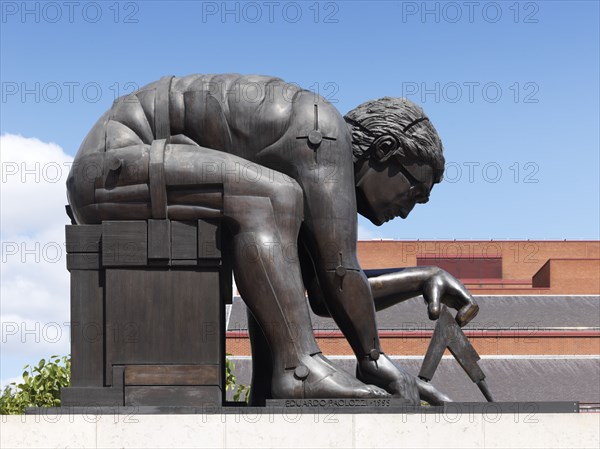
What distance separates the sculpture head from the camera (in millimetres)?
8227

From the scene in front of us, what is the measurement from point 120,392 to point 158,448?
1.89 feet

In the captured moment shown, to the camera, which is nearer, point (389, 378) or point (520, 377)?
point (389, 378)

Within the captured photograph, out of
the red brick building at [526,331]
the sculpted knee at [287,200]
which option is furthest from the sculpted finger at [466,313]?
the red brick building at [526,331]

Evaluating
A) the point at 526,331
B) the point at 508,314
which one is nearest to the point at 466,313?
the point at 526,331

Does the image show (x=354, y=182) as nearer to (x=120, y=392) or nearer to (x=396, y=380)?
(x=396, y=380)

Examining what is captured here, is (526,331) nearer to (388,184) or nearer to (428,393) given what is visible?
(428,393)

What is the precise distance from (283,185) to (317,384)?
1.37 meters

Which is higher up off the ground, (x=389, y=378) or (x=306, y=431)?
(x=389, y=378)

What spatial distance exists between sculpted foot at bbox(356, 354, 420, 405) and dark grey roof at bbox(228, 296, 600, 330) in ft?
84.6

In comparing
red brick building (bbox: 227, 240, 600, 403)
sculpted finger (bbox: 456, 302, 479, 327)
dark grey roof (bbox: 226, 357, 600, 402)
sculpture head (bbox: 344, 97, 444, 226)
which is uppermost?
sculpture head (bbox: 344, 97, 444, 226)

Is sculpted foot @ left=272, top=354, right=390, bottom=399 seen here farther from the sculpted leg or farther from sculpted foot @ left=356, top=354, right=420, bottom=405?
sculpted foot @ left=356, top=354, right=420, bottom=405

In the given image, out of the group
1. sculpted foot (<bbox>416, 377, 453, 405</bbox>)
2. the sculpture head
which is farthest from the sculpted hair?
sculpted foot (<bbox>416, 377, 453, 405</bbox>)

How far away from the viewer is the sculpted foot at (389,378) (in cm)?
779

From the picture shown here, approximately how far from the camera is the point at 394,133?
26.9ft
